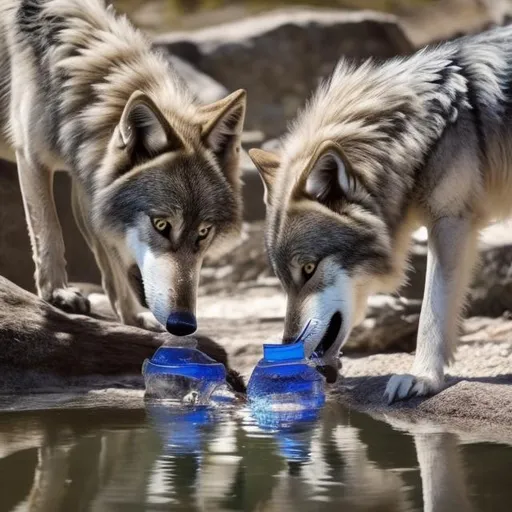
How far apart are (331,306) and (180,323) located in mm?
714

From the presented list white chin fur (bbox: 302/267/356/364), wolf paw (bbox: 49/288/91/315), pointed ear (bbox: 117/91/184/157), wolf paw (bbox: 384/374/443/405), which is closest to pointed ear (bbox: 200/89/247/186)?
pointed ear (bbox: 117/91/184/157)

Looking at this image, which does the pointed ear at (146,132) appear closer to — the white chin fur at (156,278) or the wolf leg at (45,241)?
the white chin fur at (156,278)

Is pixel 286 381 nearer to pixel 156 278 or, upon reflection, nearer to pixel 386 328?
pixel 156 278

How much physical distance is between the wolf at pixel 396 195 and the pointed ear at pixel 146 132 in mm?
591

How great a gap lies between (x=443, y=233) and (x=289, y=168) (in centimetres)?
81

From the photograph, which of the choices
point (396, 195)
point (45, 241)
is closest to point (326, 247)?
point (396, 195)

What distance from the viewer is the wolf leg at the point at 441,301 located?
4.85 m

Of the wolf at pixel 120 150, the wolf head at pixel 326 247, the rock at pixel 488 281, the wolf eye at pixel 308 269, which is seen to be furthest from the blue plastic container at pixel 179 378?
the rock at pixel 488 281

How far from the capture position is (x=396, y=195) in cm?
496

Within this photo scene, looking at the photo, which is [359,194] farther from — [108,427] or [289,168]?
[108,427]

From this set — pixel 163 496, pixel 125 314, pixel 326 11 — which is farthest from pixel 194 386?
pixel 326 11

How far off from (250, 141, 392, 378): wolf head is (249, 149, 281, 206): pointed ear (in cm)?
22

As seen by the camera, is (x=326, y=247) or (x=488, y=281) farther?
(x=488, y=281)

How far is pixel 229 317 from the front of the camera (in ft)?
24.1
